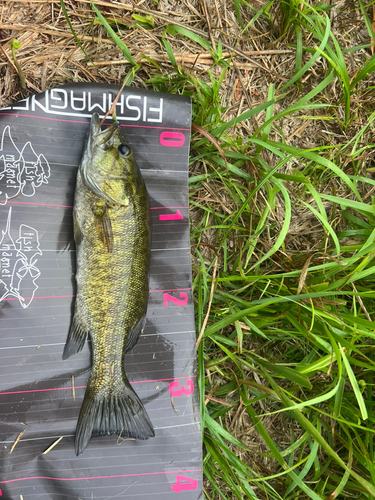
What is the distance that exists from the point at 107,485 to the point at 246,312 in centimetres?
125

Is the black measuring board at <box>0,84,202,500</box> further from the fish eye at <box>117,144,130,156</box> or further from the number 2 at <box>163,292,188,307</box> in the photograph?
the fish eye at <box>117,144,130,156</box>

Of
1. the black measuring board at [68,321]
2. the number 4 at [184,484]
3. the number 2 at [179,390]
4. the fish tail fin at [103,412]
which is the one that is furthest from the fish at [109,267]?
the number 4 at [184,484]

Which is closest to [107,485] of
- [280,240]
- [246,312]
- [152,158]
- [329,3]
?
[246,312]

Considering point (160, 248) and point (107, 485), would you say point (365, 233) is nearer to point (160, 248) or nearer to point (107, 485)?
point (160, 248)

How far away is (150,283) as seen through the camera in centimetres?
200

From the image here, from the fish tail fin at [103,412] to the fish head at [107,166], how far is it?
104 centimetres

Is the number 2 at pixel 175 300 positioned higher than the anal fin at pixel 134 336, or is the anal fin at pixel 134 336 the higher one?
the number 2 at pixel 175 300

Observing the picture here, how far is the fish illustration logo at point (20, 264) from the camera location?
187cm

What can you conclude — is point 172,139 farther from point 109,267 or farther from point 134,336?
point 134,336

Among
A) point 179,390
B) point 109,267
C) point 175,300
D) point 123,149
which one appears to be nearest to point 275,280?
point 175,300

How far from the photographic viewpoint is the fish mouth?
1830mm

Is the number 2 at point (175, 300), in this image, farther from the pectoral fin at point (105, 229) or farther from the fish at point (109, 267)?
the pectoral fin at point (105, 229)

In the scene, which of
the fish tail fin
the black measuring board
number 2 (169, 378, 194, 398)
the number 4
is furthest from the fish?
the number 4

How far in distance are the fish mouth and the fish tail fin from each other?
51.9 inches
